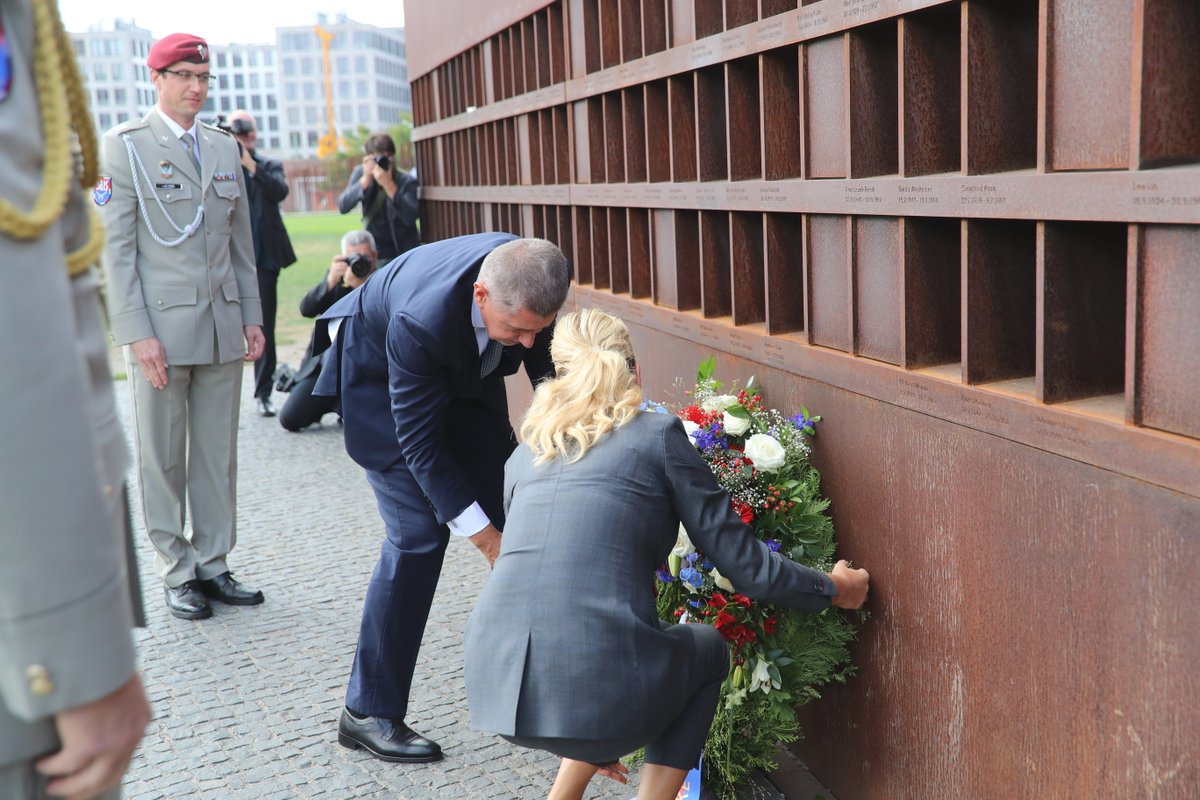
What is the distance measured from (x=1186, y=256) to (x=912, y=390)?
2.86ft

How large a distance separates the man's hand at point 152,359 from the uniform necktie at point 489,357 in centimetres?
170

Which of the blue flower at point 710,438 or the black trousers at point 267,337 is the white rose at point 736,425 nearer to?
the blue flower at point 710,438

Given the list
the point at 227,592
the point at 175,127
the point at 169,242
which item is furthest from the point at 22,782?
the point at 175,127

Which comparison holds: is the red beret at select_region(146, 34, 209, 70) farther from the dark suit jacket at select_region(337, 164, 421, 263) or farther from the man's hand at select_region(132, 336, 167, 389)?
the dark suit jacket at select_region(337, 164, 421, 263)

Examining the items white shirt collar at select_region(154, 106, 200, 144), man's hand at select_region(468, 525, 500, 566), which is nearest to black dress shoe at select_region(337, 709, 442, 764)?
man's hand at select_region(468, 525, 500, 566)

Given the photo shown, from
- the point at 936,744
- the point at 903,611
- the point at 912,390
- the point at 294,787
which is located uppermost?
the point at 912,390

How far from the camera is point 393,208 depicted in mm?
9250

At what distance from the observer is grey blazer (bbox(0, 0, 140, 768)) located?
123 centimetres

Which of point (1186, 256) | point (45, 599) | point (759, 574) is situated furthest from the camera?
point (759, 574)

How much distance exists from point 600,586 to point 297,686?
73.3 inches

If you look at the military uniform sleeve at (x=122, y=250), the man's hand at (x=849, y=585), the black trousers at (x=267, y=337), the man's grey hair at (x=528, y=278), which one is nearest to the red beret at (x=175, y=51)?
the military uniform sleeve at (x=122, y=250)

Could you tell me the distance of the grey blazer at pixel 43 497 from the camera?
4.05 feet

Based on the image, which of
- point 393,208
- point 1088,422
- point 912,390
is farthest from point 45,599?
point 393,208

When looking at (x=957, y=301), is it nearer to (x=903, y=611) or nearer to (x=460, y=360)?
(x=903, y=611)
